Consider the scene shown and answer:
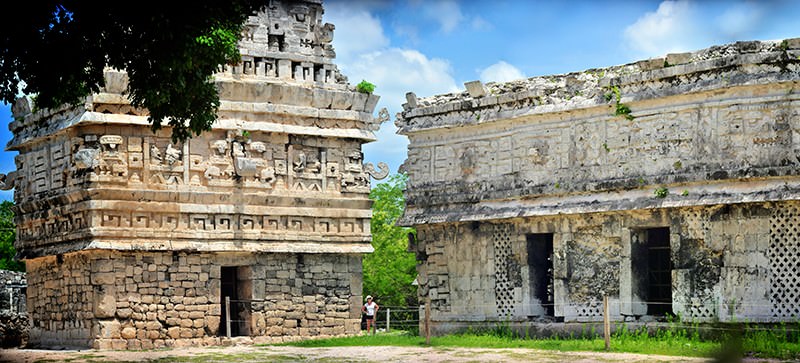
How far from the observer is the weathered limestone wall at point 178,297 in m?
19.5

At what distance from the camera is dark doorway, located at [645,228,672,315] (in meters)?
16.7

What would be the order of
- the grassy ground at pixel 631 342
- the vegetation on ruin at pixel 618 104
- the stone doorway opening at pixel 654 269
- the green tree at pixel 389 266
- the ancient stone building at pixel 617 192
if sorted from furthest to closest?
the green tree at pixel 389 266 < the vegetation on ruin at pixel 618 104 < the stone doorway opening at pixel 654 269 < the ancient stone building at pixel 617 192 < the grassy ground at pixel 631 342

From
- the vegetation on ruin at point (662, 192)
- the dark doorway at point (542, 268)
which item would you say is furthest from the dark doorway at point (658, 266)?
the dark doorway at point (542, 268)

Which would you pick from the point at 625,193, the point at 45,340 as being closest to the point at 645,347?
the point at 625,193

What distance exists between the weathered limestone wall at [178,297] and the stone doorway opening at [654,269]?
24.4 ft

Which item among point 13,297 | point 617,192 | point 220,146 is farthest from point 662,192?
point 13,297

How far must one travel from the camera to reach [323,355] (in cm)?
1664

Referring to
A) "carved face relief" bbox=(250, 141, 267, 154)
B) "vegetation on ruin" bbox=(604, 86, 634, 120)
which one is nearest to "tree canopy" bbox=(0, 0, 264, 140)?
"vegetation on ruin" bbox=(604, 86, 634, 120)

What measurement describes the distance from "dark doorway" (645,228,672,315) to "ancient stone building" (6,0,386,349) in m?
7.30

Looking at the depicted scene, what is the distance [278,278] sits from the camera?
2127 centimetres

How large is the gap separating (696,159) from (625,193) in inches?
50.1

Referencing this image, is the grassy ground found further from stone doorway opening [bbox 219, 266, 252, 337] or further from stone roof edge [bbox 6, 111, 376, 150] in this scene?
stone roof edge [bbox 6, 111, 376, 150]

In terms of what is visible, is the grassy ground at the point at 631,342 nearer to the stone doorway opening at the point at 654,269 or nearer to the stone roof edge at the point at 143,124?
the stone doorway opening at the point at 654,269

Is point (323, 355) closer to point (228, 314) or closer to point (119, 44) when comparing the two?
point (228, 314)
